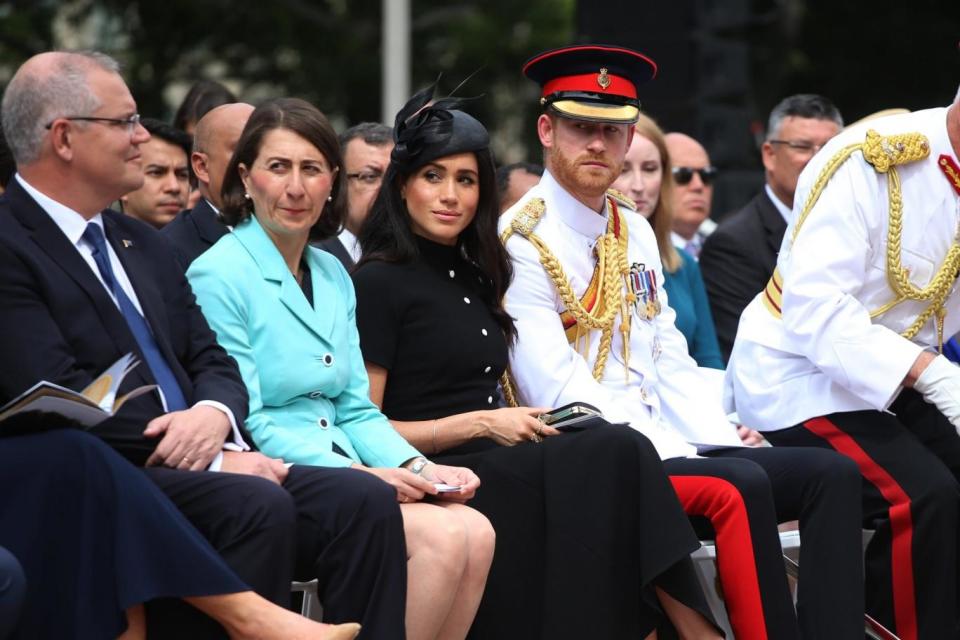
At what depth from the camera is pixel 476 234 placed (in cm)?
528

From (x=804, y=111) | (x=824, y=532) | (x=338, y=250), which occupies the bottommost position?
(x=824, y=532)

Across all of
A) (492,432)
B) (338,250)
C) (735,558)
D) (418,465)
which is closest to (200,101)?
(338,250)

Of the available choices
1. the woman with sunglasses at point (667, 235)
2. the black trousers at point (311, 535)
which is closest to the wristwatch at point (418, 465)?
the black trousers at point (311, 535)

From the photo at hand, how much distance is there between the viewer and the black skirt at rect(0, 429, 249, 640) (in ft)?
12.6

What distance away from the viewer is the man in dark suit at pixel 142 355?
4.08 m

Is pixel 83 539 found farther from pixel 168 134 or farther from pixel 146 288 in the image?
pixel 168 134

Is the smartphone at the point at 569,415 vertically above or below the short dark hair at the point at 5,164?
below

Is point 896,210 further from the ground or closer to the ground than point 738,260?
further from the ground

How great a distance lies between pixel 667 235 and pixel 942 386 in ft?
6.72

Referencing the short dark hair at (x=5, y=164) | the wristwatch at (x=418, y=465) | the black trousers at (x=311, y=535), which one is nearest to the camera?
the black trousers at (x=311, y=535)

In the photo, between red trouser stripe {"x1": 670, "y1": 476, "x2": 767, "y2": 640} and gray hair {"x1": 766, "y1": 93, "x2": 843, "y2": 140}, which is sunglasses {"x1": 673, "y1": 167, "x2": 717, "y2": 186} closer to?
gray hair {"x1": 766, "y1": 93, "x2": 843, "y2": 140}

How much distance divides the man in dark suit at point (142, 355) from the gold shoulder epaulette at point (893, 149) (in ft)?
6.89

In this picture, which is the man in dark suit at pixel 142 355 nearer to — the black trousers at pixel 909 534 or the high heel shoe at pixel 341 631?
the high heel shoe at pixel 341 631

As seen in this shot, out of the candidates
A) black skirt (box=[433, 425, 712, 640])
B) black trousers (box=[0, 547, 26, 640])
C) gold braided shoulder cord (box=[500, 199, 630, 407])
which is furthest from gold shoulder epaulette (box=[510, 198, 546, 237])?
black trousers (box=[0, 547, 26, 640])
